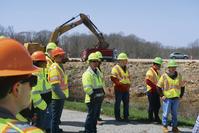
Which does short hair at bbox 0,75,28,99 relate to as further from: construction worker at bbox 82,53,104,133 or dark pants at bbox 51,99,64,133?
construction worker at bbox 82,53,104,133

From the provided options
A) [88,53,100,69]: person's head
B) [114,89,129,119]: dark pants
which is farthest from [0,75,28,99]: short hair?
[114,89,129,119]: dark pants

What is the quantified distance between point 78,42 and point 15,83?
97.3m

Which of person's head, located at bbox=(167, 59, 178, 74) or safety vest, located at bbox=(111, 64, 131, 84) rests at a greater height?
person's head, located at bbox=(167, 59, 178, 74)

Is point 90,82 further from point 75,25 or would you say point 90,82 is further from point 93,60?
point 75,25

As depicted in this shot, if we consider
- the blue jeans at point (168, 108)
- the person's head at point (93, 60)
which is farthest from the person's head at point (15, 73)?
the blue jeans at point (168, 108)

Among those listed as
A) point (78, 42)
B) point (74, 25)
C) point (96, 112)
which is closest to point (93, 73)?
point (96, 112)

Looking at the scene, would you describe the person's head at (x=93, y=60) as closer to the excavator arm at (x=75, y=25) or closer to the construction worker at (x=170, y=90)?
the construction worker at (x=170, y=90)

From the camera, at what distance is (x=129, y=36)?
394 feet

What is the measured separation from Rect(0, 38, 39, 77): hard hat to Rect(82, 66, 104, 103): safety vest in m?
8.35

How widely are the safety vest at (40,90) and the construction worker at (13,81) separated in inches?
218

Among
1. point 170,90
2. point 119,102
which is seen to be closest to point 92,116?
point 170,90

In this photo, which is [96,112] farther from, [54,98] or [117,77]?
[117,77]

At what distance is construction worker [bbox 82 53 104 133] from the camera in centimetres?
1034

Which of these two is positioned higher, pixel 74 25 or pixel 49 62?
pixel 74 25
